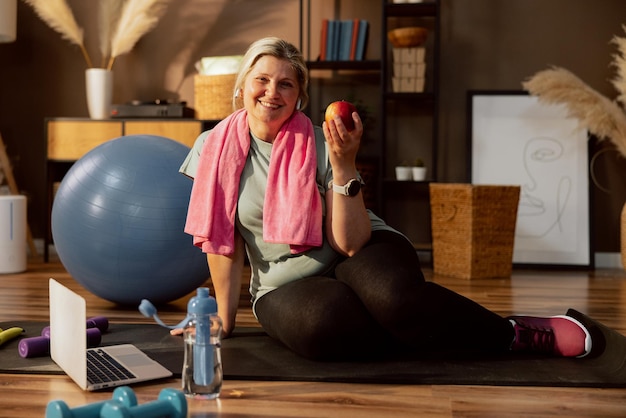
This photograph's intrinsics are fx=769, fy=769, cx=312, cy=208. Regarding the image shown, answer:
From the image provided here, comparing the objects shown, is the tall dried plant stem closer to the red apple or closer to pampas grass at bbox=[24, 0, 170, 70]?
pampas grass at bbox=[24, 0, 170, 70]

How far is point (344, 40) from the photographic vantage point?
4.25 meters

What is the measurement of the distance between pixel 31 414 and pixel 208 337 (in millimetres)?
391

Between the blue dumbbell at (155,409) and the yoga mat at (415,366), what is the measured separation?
1.29ft

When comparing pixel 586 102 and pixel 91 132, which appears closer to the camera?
pixel 586 102

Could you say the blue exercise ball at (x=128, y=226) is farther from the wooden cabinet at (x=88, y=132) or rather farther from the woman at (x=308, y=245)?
the wooden cabinet at (x=88, y=132)

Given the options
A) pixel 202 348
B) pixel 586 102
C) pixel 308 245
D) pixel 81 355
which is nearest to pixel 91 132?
pixel 308 245

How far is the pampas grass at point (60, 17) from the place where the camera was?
4328 mm

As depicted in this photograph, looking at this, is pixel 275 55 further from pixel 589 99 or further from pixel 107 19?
pixel 107 19

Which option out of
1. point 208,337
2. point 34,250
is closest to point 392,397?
point 208,337

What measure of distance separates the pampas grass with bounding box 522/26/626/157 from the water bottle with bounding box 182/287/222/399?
2.98 meters

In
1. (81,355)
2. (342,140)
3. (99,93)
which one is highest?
(99,93)

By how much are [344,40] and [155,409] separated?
3132 millimetres

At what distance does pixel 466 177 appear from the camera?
14.5 ft

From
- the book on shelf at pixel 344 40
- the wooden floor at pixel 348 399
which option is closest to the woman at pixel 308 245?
the wooden floor at pixel 348 399
